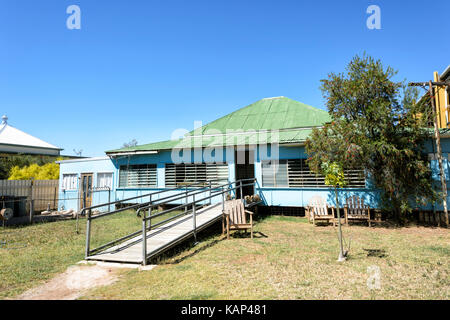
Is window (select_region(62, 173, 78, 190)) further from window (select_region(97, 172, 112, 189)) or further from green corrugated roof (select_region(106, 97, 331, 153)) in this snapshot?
green corrugated roof (select_region(106, 97, 331, 153))

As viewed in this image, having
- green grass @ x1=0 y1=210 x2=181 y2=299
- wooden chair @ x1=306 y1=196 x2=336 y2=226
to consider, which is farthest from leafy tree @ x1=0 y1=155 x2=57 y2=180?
wooden chair @ x1=306 y1=196 x2=336 y2=226

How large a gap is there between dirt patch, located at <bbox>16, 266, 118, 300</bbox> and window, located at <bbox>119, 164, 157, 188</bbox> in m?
9.54

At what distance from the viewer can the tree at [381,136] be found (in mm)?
9367

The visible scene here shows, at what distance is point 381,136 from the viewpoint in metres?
9.50

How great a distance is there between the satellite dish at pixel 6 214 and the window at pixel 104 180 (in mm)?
5115

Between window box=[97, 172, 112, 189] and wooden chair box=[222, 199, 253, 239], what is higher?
window box=[97, 172, 112, 189]

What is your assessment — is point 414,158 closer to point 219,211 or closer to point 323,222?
point 323,222

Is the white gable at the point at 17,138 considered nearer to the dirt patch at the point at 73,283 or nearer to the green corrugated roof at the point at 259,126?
the green corrugated roof at the point at 259,126

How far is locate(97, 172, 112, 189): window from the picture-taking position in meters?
16.5

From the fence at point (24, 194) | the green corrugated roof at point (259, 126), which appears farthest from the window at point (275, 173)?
the fence at point (24, 194)

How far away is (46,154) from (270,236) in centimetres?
3897

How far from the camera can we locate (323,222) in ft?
36.2

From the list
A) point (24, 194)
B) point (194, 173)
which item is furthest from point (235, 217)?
point (24, 194)
